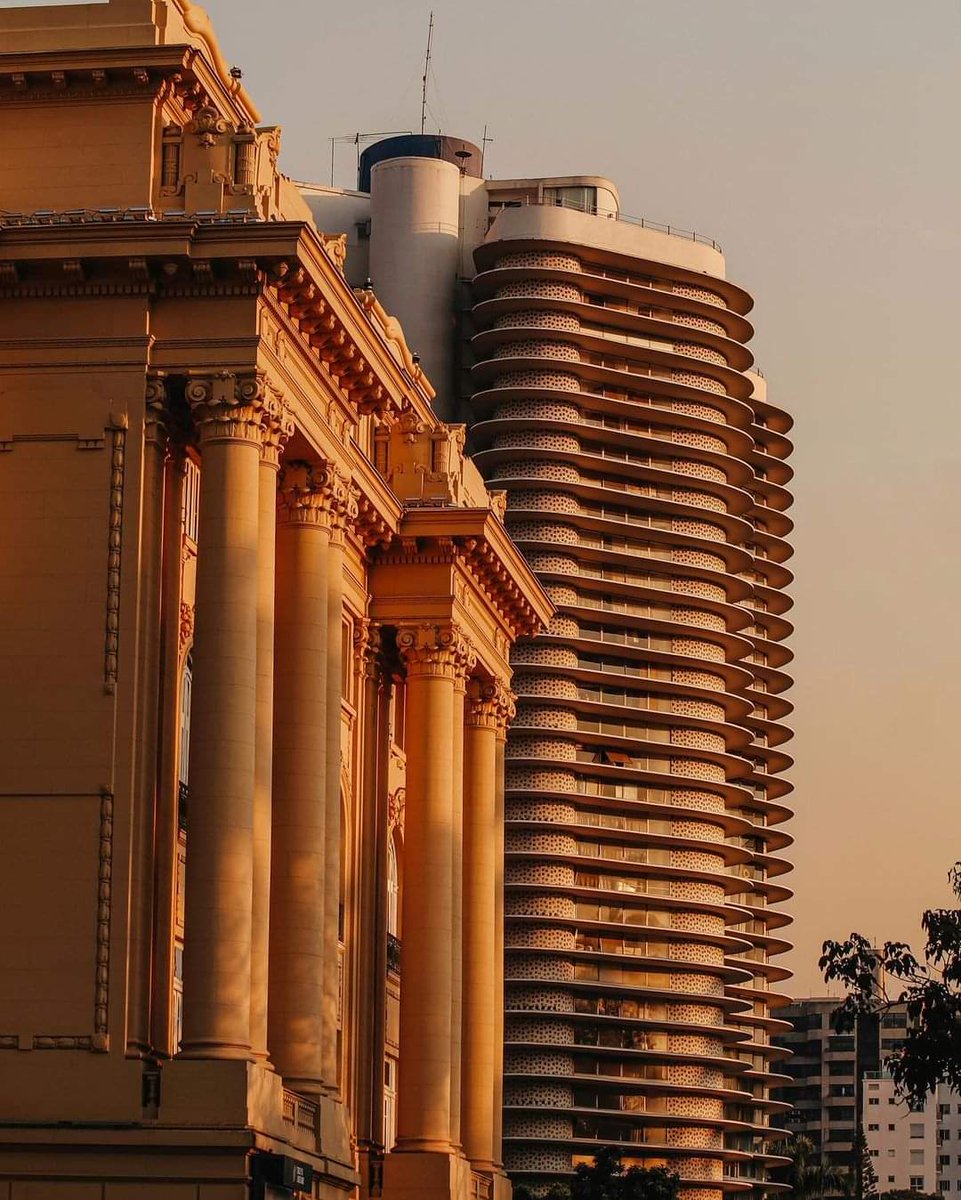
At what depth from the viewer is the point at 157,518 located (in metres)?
48.0

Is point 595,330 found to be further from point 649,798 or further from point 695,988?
point 695,988

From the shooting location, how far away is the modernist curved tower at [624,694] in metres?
153

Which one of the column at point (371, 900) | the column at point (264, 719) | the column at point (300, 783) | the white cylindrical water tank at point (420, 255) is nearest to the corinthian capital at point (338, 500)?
the column at point (300, 783)

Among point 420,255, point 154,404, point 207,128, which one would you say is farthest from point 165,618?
point 420,255

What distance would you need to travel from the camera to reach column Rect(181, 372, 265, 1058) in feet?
150

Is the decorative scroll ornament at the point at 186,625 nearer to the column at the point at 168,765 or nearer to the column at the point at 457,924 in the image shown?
the column at the point at 168,765

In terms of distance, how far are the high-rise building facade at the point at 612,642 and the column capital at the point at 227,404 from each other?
104793 millimetres

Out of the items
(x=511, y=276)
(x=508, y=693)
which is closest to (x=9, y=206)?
(x=508, y=693)

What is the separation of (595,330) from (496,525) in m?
100

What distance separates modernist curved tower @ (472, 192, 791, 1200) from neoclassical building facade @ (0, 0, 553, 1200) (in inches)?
3941

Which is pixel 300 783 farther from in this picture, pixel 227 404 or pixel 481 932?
pixel 481 932

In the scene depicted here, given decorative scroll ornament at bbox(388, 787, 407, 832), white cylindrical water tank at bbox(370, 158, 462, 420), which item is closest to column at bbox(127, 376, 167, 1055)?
decorative scroll ornament at bbox(388, 787, 407, 832)

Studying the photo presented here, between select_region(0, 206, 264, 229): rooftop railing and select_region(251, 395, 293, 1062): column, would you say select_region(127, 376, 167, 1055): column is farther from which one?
select_region(0, 206, 264, 229): rooftop railing

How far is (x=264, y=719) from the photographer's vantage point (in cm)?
4822
